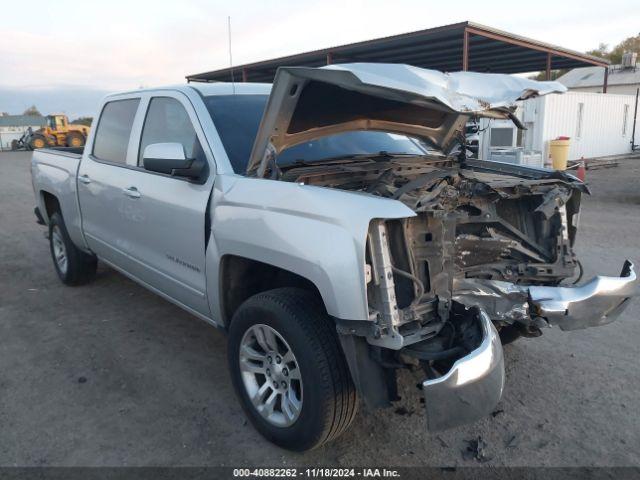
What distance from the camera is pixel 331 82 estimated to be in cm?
272

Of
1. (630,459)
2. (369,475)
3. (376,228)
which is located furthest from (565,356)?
(376,228)

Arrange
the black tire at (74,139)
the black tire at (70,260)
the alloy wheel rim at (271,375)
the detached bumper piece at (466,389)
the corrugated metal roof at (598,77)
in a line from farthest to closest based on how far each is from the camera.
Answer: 1. the corrugated metal roof at (598,77)
2. the black tire at (74,139)
3. the black tire at (70,260)
4. the alloy wheel rim at (271,375)
5. the detached bumper piece at (466,389)

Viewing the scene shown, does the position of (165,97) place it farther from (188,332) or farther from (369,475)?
(369,475)

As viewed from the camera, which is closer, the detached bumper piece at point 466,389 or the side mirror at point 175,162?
the detached bumper piece at point 466,389

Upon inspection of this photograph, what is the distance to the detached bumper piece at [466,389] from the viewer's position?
226 centimetres

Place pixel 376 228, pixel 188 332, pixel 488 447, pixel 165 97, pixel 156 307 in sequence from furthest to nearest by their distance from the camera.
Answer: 1. pixel 156 307
2. pixel 188 332
3. pixel 165 97
4. pixel 488 447
5. pixel 376 228

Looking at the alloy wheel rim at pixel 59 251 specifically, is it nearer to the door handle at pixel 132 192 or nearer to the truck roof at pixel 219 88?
the door handle at pixel 132 192

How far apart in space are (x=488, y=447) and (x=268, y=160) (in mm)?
2050

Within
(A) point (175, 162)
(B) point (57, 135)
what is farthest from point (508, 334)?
(B) point (57, 135)

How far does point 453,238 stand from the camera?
275 centimetres

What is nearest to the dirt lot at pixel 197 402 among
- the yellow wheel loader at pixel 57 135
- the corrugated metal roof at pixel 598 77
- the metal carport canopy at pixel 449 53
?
the metal carport canopy at pixel 449 53

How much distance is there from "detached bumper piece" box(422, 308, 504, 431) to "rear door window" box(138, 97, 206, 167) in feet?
6.70

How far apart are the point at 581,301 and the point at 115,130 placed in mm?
3960

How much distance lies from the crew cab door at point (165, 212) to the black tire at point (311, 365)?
2.60ft
